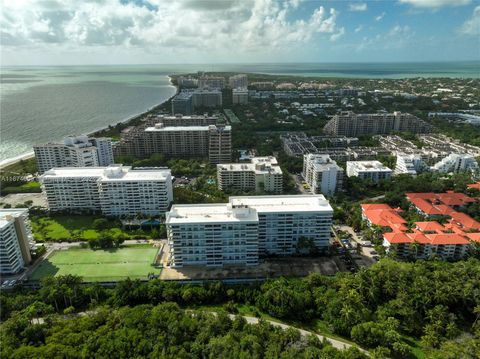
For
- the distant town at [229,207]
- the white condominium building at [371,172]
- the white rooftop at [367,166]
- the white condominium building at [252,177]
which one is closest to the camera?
the distant town at [229,207]

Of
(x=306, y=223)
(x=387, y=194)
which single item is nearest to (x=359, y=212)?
Result: (x=387, y=194)

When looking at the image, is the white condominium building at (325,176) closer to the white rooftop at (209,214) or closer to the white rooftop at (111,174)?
the white rooftop at (209,214)

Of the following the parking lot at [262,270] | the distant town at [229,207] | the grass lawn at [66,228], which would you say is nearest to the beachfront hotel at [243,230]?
the distant town at [229,207]

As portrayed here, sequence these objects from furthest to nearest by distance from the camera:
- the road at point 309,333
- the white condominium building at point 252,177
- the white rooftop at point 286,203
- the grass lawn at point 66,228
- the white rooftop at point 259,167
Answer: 1. the white rooftop at point 259,167
2. the white condominium building at point 252,177
3. the grass lawn at point 66,228
4. the white rooftop at point 286,203
5. the road at point 309,333

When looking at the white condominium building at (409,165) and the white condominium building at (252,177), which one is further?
the white condominium building at (409,165)

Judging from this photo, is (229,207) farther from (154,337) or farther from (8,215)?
(8,215)

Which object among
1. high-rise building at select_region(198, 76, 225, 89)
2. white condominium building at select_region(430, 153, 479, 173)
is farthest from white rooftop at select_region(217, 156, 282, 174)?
high-rise building at select_region(198, 76, 225, 89)

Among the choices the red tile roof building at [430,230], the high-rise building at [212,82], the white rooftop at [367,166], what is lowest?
the red tile roof building at [430,230]
